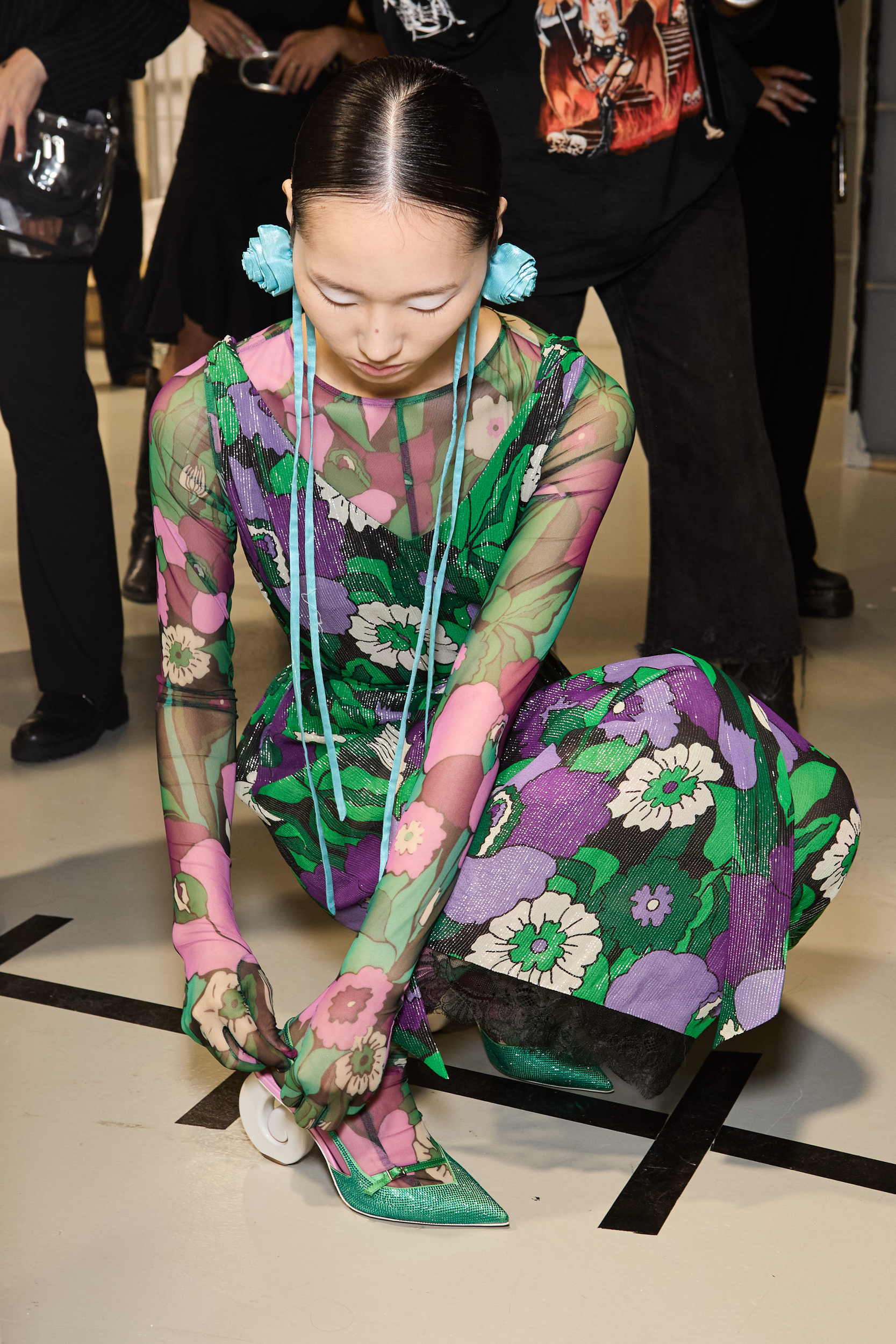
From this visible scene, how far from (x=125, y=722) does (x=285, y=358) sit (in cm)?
117

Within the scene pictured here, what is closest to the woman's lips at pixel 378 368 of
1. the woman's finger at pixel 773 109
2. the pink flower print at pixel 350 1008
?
→ the pink flower print at pixel 350 1008

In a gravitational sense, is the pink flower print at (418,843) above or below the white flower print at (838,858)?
above

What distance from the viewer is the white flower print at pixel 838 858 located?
1279 millimetres

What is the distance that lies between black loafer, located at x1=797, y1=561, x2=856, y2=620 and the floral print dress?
1.55m

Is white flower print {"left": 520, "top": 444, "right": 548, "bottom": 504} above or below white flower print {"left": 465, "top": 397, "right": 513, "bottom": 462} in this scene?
below

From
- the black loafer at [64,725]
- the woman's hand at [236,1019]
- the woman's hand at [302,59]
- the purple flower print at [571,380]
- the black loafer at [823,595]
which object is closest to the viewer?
the woman's hand at [236,1019]

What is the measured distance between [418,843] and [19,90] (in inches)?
50.9

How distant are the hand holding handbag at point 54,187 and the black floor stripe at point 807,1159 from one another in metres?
1.40

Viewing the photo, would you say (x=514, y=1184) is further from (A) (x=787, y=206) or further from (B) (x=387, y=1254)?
(A) (x=787, y=206)

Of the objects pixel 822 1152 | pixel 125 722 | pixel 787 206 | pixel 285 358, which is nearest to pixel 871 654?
pixel 787 206

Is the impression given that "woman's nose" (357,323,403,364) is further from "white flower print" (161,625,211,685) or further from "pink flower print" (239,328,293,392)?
"white flower print" (161,625,211,685)

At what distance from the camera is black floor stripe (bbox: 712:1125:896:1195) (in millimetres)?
1250

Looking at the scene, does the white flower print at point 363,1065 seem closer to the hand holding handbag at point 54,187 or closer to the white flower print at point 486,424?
the white flower print at point 486,424

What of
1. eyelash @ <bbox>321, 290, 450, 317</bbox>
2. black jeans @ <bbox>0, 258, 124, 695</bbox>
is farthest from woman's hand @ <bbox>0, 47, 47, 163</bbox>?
eyelash @ <bbox>321, 290, 450, 317</bbox>
